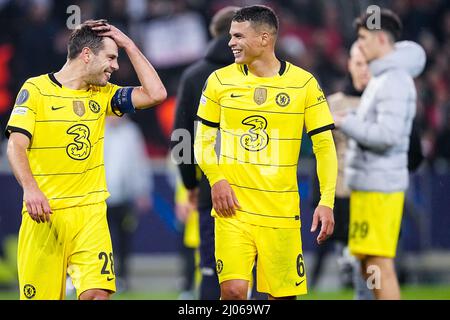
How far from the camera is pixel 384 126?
8391 millimetres

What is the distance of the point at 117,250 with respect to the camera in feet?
44.7

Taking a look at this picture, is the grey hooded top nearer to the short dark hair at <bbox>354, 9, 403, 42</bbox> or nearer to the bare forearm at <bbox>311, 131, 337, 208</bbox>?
the short dark hair at <bbox>354, 9, 403, 42</bbox>

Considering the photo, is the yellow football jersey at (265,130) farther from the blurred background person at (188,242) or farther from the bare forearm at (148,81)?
the blurred background person at (188,242)

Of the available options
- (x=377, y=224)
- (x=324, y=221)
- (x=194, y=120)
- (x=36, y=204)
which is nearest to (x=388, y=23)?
(x=377, y=224)

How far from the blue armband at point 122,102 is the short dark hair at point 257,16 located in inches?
33.0

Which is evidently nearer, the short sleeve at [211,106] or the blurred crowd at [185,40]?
the short sleeve at [211,106]

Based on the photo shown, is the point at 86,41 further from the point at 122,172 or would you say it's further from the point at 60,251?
the point at 122,172

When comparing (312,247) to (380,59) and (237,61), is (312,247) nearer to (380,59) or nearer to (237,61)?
(380,59)

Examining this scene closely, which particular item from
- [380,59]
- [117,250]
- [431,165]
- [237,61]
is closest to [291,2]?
[431,165]

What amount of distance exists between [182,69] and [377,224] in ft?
24.7

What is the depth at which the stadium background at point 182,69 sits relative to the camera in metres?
13.5

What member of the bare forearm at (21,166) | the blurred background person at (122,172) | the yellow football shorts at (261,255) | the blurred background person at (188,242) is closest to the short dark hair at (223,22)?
the yellow football shorts at (261,255)

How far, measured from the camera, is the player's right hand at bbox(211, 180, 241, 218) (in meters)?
6.87
